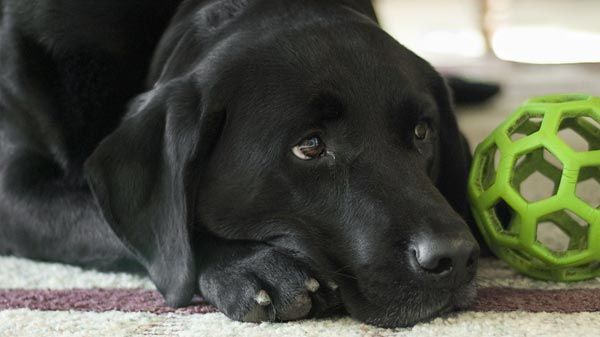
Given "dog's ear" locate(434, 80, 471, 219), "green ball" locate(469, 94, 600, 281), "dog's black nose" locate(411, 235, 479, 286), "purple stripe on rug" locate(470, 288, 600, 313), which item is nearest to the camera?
"dog's black nose" locate(411, 235, 479, 286)

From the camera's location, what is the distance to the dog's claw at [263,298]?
1.39 metres

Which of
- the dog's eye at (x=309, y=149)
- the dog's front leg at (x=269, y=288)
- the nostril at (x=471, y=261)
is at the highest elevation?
the dog's eye at (x=309, y=149)

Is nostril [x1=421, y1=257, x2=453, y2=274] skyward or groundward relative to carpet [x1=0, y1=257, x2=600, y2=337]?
skyward

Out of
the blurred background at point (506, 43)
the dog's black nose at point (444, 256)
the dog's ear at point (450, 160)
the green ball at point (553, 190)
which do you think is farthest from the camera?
the blurred background at point (506, 43)

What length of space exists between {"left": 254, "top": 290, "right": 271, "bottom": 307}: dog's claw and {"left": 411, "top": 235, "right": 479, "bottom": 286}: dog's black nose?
24 cm

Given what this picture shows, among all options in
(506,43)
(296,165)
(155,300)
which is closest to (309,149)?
(296,165)

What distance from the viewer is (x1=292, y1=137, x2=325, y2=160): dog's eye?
146 centimetres

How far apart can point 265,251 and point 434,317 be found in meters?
0.30

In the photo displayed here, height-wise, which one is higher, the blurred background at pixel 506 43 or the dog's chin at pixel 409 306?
the dog's chin at pixel 409 306

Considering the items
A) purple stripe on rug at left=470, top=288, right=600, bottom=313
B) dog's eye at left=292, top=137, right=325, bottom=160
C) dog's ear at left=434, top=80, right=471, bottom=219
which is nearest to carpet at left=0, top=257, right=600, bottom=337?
purple stripe on rug at left=470, top=288, right=600, bottom=313

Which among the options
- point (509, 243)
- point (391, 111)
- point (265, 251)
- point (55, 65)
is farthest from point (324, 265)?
point (55, 65)

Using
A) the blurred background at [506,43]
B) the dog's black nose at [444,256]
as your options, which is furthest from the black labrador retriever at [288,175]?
the blurred background at [506,43]

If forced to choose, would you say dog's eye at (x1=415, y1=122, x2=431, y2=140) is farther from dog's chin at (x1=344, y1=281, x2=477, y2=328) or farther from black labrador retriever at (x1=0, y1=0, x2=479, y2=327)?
dog's chin at (x1=344, y1=281, x2=477, y2=328)

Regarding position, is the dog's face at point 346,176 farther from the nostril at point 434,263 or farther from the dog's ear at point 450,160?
the dog's ear at point 450,160
